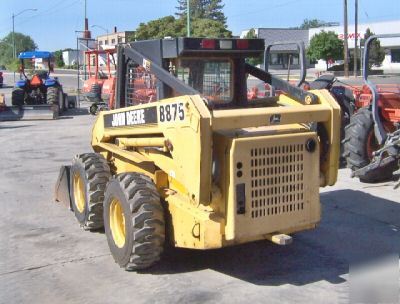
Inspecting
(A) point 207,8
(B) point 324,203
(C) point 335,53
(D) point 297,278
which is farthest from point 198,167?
(A) point 207,8

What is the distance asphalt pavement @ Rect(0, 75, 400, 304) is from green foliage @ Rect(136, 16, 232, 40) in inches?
1929

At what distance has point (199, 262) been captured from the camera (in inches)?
225

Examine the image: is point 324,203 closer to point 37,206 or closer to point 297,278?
point 297,278

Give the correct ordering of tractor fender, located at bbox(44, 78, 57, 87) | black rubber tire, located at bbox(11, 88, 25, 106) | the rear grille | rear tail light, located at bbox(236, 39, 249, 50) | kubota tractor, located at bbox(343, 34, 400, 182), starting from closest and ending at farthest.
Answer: the rear grille < rear tail light, located at bbox(236, 39, 249, 50) < kubota tractor, located at bbox(343, 34, 400, 182) < black rubber tire, located at bbox(11, 88, 25, 106) < tractor fender, located at bbox(44, 78, 57, 87)

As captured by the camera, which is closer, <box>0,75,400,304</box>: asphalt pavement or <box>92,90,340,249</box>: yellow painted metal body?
<box>92,90,340,249</box>: yellow painted metal body

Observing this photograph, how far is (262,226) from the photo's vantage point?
5031mm

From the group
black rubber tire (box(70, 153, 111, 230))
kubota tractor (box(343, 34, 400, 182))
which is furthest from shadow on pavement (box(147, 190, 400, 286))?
kubota tractor (box(343, 34, 400, 182))

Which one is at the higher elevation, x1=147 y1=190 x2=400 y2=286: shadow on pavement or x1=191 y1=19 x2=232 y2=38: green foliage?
x1=191 y1=19 x2=232 y2=38: green foliage

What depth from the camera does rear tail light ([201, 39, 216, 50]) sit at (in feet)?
18.2

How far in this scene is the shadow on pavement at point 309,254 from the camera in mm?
5430

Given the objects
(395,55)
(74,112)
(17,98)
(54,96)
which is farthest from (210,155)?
(395,55)

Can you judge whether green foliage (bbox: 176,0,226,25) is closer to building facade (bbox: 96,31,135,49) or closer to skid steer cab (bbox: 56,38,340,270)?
building facade (bbox: 96,31,135,49)

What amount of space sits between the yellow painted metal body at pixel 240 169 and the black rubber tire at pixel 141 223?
0.15 metres

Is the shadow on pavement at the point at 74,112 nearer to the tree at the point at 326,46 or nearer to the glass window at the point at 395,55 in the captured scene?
the tree at the point at 326,46
